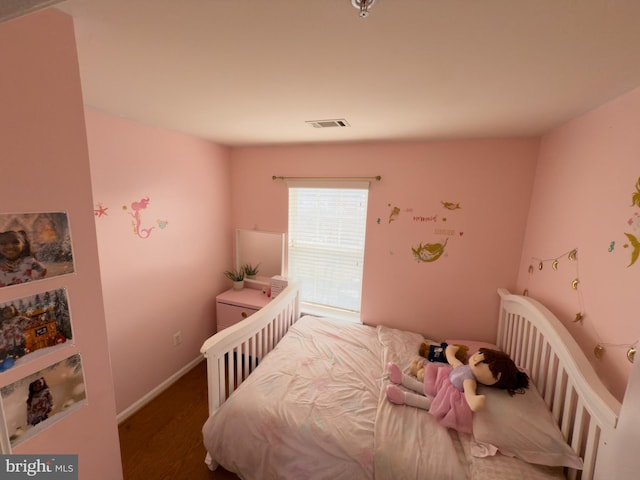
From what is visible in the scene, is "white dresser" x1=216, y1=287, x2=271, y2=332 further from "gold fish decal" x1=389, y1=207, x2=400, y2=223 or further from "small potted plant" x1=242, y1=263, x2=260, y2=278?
"gold fish decal" x1=389, y1=207, x2=400, y2=223

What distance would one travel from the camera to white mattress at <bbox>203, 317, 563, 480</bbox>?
1.20 metres

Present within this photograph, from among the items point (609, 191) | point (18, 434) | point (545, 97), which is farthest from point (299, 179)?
point (18, 434)

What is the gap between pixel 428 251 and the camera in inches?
89.0

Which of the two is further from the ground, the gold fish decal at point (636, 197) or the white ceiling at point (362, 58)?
the white ceiling at point (362, 58)

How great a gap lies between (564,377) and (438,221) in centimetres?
123

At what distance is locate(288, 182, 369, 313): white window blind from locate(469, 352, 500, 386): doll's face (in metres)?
1.19

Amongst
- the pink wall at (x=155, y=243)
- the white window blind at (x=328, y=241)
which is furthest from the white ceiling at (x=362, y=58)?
the white window blind at (x=328, y=241)

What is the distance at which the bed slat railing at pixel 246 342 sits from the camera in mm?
1521

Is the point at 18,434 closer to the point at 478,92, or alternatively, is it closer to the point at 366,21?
the point at 366,21

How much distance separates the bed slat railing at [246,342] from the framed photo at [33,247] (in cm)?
79

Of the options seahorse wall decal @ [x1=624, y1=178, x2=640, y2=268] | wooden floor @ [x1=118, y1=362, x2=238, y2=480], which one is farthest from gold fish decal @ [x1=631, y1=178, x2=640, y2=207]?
wooden floor @ [x1=118, y1=362, x2=238, y2=480]

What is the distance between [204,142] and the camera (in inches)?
96.9

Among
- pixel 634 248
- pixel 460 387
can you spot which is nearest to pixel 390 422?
pixel 460 387

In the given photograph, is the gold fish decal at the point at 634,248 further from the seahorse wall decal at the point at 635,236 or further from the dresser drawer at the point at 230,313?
the dresser drawer at the point at 230,313
